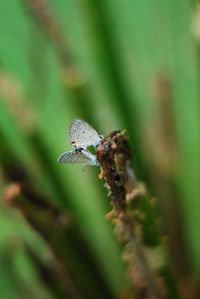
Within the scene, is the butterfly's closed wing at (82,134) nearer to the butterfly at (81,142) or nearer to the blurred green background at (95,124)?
the butterfly at (81,142)

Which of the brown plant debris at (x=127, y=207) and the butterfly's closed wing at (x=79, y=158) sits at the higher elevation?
the butterfly's closed wing at (x=79, y=158)

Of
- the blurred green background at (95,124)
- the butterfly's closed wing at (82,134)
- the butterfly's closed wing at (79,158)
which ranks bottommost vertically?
the blurred green background at (95,124)

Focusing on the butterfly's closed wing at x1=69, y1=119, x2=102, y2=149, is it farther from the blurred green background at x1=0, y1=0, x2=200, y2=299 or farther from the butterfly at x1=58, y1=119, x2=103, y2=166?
the blurred green background at x1=0, y1=0, x2=200, y2=299

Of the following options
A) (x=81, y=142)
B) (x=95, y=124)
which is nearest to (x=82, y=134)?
(x=81, y=142)

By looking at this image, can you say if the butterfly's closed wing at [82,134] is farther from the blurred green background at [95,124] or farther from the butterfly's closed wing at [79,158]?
the blurred green background at [95,124]

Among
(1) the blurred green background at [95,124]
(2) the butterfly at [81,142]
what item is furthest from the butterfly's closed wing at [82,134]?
(1) the blurred green background at [95,124]

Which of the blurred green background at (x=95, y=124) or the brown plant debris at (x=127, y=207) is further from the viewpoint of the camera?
the blurred green background at (x=95, y=124)
